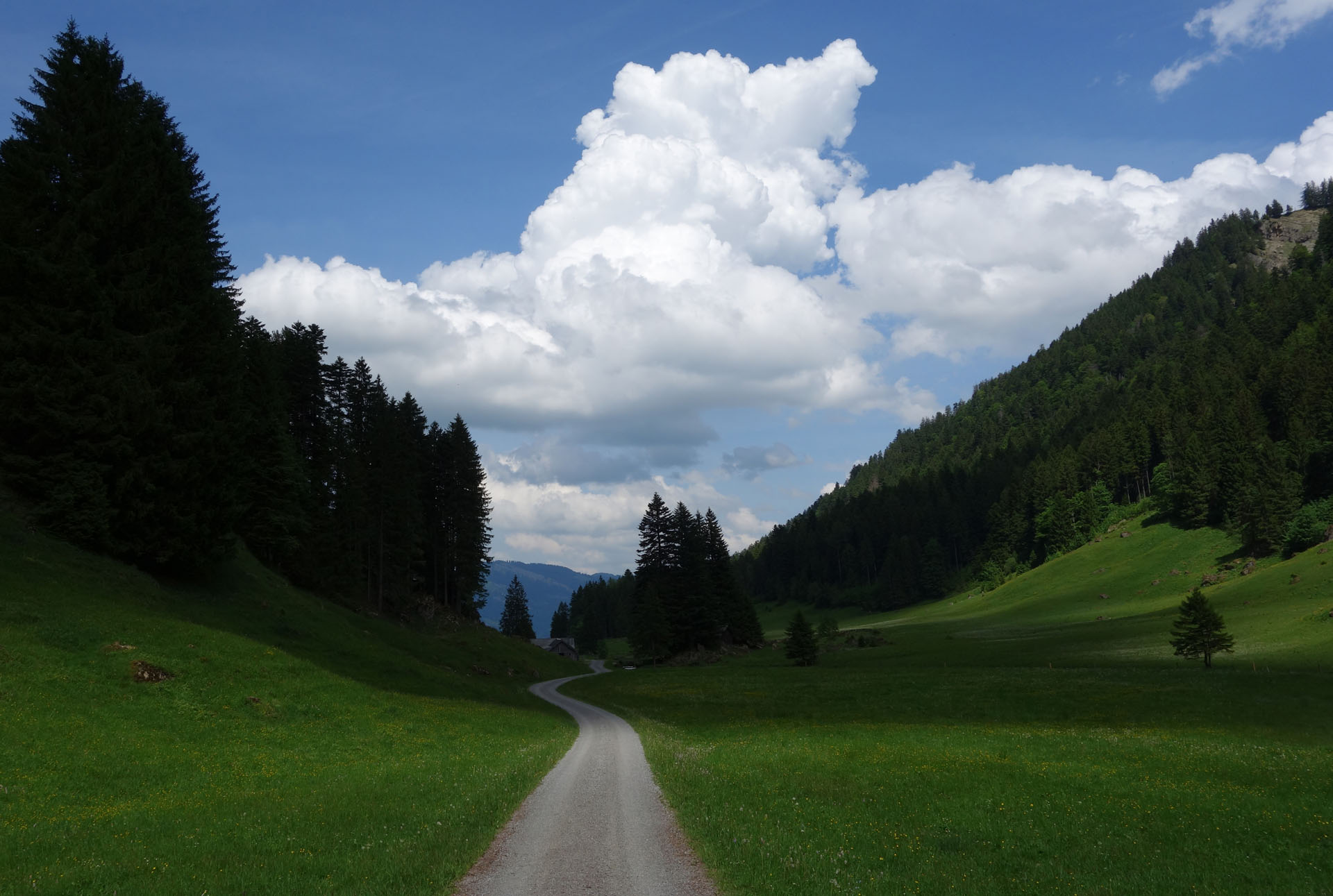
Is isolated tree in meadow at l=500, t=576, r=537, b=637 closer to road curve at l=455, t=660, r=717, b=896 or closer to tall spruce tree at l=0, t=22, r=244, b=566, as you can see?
tall spruce tree at l=0, t=22, r=244, b=566

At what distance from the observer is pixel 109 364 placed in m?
34.3

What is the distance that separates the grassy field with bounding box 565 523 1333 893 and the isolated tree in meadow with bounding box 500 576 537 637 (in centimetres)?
7672

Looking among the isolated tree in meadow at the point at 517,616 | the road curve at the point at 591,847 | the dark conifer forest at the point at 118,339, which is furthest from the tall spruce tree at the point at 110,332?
the isolated tree in meadow at the point at 517,616

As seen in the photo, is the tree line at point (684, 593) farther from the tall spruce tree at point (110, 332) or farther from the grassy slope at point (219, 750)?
the tall spruce tree at point (110, 332)

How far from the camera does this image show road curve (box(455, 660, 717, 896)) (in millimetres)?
11273

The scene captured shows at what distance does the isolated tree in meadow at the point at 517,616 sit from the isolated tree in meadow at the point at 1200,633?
111322mm

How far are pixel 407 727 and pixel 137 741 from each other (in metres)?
10.5

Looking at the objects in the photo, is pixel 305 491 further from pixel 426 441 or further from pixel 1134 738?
pixel 1134 738

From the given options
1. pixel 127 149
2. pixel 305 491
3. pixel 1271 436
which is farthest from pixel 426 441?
pixel 1271 436

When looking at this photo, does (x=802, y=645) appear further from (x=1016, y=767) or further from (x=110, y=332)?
(x=110, y=332)

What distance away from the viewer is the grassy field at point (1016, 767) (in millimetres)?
12906

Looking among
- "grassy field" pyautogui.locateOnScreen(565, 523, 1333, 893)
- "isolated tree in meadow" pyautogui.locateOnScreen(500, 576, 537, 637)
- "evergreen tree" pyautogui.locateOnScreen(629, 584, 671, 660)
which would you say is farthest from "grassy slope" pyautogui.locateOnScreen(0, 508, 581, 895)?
"isolated tree in meadow" pyautogui.locateOnScreen(500, 576, 537, 637)

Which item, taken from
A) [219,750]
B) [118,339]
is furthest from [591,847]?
[118,339]

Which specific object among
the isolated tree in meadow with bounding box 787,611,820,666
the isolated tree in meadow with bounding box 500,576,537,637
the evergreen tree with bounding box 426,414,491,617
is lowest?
the isolated tree in meadow with bounding box 787,611,820,666
